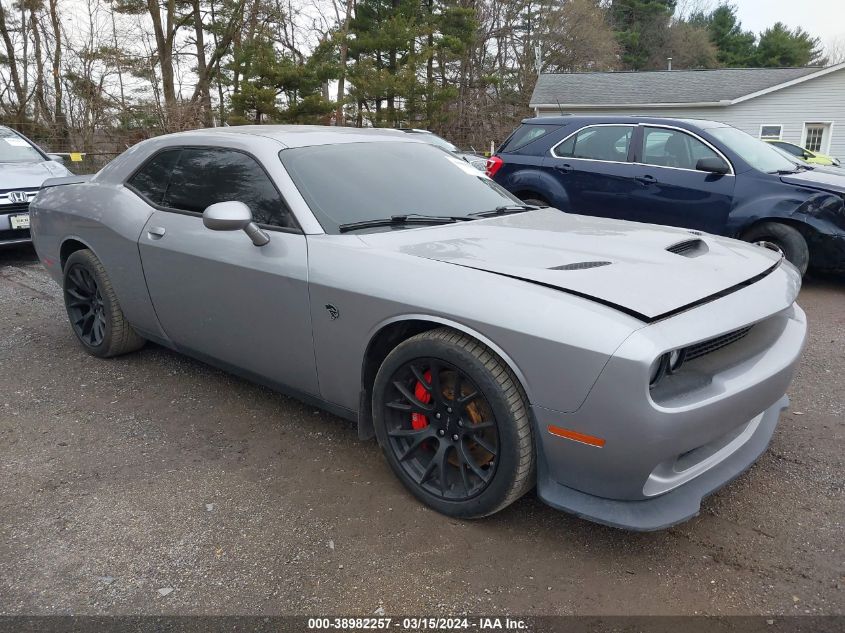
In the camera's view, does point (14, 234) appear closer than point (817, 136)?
Yes

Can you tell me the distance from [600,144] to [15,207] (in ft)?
21.6

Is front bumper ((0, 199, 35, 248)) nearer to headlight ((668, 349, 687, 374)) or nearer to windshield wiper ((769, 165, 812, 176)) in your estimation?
headlight ((668, 349, 687, 374))

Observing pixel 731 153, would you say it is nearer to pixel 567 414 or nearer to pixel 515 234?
pixel 515 234

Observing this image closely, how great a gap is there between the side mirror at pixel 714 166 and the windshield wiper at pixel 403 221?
13.2 feet

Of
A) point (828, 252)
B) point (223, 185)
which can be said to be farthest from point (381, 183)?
point (828, 252)

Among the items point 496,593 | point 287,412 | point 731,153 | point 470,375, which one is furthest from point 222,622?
point 731,153

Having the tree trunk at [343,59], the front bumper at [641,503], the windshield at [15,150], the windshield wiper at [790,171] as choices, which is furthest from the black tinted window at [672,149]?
the tree trunk at [343,59]

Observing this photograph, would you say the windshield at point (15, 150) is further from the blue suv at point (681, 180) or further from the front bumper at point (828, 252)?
the front bumper at point (828, 252)

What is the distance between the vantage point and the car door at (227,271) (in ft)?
9.84

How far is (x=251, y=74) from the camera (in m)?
21.0

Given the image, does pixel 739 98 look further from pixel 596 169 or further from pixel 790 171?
pixel 596 169

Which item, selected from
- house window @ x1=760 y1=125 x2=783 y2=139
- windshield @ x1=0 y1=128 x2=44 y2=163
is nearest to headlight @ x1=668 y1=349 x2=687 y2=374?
windshield @ x1=0 y1=128 x2=44 y2=163

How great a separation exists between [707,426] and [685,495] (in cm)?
28

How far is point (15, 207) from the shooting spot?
7.44m
